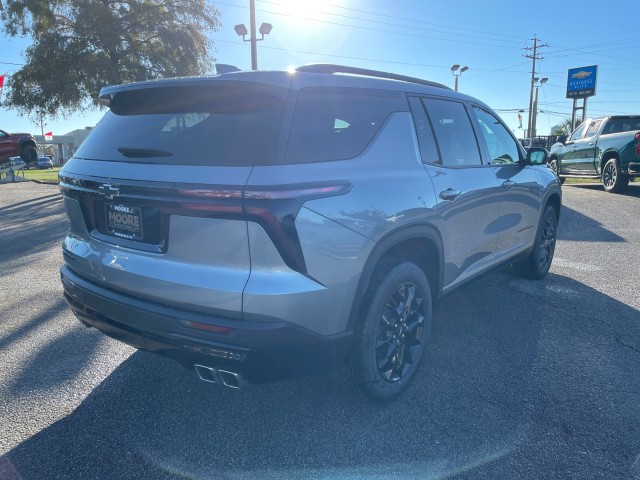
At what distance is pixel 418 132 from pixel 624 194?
1257 centimetres

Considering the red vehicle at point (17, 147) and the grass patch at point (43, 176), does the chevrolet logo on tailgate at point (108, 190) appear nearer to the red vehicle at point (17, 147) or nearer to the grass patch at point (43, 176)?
the grass patch at point (43, 176)

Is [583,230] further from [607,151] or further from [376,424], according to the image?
[376,424]

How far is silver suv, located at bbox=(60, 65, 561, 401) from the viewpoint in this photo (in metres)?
2.21

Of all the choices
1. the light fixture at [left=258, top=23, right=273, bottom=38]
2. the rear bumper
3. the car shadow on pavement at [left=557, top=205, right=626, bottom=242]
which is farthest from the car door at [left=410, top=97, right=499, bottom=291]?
the light fixture at [left=258, top=23, right=273, bottom=38]

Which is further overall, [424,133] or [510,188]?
[510,188]

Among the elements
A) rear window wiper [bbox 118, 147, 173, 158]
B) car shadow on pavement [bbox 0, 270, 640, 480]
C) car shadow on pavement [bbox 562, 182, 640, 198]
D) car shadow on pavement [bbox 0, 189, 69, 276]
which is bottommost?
car shadow on pavement [bbox 562, 182, 640, 198]

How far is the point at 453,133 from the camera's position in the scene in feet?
12.2

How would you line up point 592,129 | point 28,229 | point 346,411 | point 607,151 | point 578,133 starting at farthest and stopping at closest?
point 578,133 → point 592,129 → point 607,151 → point 28,229 → point 346,411

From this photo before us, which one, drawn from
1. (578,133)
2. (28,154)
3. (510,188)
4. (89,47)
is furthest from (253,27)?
(510,188)

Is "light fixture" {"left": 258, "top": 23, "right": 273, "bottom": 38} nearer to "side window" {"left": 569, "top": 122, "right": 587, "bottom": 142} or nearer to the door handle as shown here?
"side window" {"left": 569, "top": 122, "right": 587, "bottom": 142}

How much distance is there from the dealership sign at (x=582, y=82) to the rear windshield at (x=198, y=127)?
35817 millimetres

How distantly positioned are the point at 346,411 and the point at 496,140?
2.87 m

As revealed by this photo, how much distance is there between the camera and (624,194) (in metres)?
13.3

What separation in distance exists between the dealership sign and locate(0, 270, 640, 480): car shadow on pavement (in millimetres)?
33920
